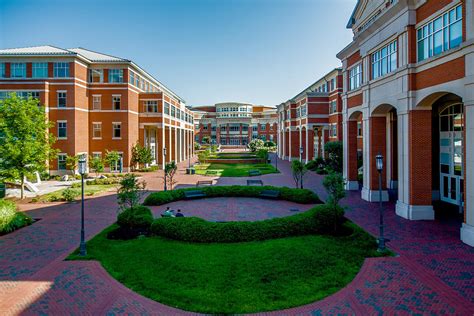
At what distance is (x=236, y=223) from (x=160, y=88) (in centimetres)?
4632

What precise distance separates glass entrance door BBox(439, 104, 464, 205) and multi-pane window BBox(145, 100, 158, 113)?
109ft

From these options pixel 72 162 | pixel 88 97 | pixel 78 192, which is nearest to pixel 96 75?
pixel 88 97

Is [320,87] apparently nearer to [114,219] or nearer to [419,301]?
[114,219]

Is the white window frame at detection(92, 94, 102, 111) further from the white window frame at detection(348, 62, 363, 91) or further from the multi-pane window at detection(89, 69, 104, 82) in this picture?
the white window frame at detection(348, 62, 363, 91)

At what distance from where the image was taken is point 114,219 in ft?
57.8

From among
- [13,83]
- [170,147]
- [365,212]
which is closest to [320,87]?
[170,147]

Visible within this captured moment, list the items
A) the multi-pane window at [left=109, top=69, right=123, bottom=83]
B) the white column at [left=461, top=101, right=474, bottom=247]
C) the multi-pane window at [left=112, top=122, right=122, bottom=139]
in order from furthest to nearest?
the multi-pane window at [left=112, top=122, right=122, bottom=139] → the multi-pane window at [left=109, top=69, right=123, bottom=83] → the white column at [left=461, top=101, right=474, bottom=247]

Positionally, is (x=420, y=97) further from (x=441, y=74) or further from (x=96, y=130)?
(x=96, y=130)

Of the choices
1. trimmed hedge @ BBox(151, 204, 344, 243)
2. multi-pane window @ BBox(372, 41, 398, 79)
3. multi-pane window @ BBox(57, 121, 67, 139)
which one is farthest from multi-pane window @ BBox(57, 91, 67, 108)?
multi-pane window @ BBox(372, 41, 398, 79)

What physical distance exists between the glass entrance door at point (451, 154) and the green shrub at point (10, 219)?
2374 centimetres

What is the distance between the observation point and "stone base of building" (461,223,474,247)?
1247 cm

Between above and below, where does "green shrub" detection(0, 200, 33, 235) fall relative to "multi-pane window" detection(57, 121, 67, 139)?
below

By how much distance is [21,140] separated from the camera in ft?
77.0

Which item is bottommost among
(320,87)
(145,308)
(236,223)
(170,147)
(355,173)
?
(145,308)
